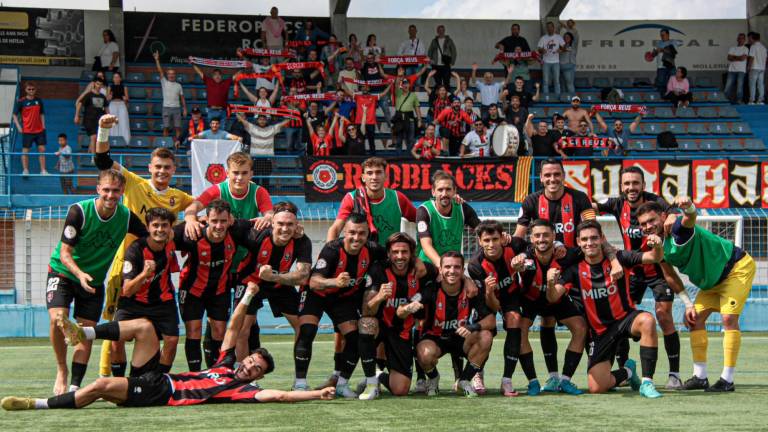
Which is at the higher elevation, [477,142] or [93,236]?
[477,142]

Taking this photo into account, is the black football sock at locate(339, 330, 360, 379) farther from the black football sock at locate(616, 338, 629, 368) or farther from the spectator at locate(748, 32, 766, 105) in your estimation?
the spectator at locate(748, 32, 766, 105)

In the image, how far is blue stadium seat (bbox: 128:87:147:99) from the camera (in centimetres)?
2419

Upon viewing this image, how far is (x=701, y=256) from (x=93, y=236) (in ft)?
17.1

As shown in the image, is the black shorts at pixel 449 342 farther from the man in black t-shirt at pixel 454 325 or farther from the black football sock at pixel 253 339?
the black football sock at pixel 253 339

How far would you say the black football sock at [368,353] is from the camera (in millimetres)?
8273

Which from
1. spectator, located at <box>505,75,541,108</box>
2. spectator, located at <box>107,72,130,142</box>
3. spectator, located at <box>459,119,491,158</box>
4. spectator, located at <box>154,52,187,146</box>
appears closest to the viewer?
spectator, located at <box>459,119,491,158</box>

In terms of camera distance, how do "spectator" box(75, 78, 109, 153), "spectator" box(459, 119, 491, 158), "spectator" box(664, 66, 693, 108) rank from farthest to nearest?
"spectator" box(664, 66, 693, 108) → "spectator" box(75, 78, 109, 153) → "spectator" box(459, 119, 491, 158)

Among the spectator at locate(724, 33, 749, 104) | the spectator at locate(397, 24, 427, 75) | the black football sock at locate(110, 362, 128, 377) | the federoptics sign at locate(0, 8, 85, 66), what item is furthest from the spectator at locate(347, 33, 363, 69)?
the black football sock at locate(110, 362, 128, 377)

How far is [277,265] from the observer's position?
869 cm

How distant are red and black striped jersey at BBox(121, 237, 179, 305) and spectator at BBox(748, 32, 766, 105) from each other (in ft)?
71.5

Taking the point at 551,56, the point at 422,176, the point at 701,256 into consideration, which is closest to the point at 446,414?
the point at 701,256

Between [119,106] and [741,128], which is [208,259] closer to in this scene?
[119,106]

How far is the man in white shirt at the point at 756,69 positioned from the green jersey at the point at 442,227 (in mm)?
→ 19642

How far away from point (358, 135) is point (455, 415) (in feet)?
43.2
